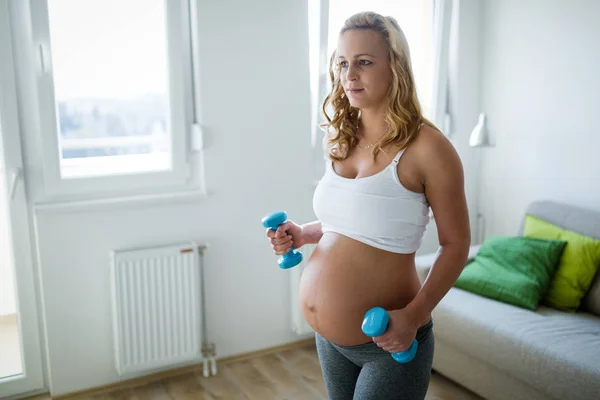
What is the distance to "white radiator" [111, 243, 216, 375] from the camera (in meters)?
2.67

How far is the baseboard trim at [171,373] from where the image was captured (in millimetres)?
2730

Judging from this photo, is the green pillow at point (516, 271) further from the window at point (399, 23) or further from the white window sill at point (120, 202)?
the white window sill at point (120, 202)

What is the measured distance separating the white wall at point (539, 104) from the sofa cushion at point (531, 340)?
86 centimetres

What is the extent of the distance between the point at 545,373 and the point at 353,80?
56.2 inches

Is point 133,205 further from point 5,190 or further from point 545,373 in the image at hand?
point 545,373

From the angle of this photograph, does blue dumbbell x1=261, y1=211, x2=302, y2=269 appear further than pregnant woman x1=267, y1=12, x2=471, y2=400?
Yes

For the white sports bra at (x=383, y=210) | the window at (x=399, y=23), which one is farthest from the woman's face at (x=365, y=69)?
the window at (x=399, y=23)

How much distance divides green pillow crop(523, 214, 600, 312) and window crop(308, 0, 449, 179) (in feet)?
3.09

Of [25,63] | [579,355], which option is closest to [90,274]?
[25,63]

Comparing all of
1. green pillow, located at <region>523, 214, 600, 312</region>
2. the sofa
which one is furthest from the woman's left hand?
green pillow, located at <region>523, 214, 600, 312</region>

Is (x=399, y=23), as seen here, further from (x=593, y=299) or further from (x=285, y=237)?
(x=285, y=237)

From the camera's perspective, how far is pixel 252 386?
109 inches

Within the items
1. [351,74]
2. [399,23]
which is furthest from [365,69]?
[399,23]

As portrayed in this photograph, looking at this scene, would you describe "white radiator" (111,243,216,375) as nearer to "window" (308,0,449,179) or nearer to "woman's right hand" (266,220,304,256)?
"window" (308,0,449,179)
